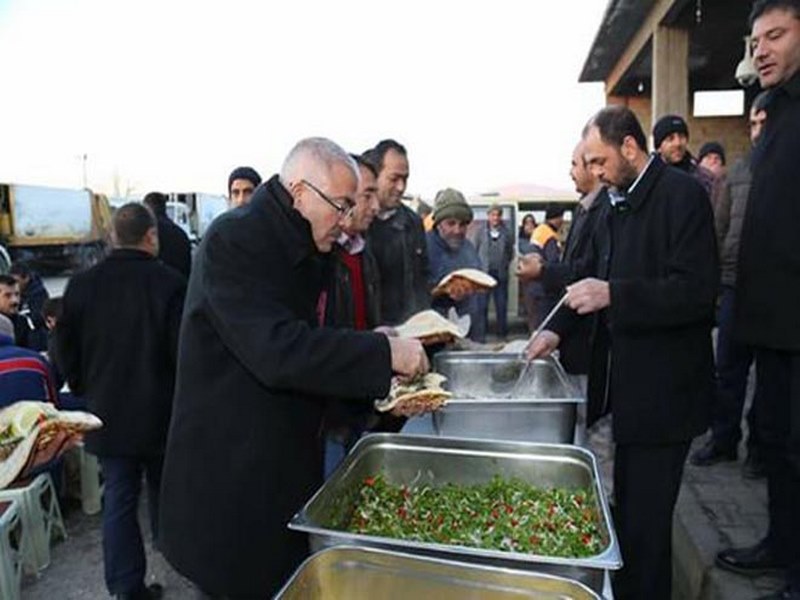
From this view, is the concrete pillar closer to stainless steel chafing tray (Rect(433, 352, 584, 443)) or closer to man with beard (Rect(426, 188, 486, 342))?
man with beard (Rect(426, 188, 486, 342))

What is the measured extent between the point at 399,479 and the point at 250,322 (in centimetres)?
71

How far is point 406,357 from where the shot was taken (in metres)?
1.61

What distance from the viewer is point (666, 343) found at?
2064 millimetres

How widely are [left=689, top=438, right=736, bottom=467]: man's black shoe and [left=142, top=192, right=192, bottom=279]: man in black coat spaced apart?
3635 millimetres

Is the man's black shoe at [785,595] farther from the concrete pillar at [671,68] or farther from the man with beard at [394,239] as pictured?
the concrete pillar at [671,68]

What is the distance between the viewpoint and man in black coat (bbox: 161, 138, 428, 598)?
1512mm

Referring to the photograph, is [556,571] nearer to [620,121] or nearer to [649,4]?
[620,121]

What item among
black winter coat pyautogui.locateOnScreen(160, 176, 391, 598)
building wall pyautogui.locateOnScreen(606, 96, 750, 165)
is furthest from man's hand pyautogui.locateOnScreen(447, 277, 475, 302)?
building wall pyautogui.locateOnScreen(606, 96, 750, 165)

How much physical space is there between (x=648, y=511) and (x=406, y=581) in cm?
124

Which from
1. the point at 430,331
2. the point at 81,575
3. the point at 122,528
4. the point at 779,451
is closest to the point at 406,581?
the point at 430,331

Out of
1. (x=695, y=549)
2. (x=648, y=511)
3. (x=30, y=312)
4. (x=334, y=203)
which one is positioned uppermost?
(x=334, y=203)

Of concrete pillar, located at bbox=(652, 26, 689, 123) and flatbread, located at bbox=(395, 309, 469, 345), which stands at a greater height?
concrete pillar, located at bbox=(652, 26, 689, 123)

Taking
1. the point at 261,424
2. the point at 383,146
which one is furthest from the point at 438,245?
the point at 261,424

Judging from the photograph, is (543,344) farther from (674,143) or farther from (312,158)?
(674,143)
